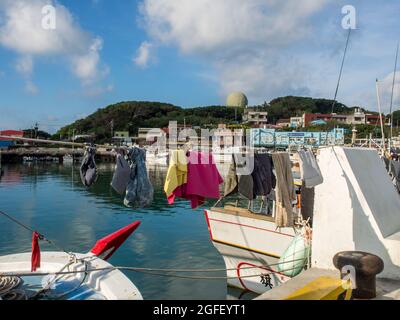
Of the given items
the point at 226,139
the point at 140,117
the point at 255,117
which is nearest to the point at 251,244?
the point at 226,139

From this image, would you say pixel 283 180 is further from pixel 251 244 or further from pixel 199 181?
pixel 251 244

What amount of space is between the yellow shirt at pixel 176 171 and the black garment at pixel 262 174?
1.76m

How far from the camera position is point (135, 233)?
20.7 m

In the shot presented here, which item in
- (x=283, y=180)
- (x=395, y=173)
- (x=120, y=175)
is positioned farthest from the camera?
(x=395, y=173)

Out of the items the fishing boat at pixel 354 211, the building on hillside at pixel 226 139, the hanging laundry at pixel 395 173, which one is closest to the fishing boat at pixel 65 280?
the fishing boat at pixel 354 211

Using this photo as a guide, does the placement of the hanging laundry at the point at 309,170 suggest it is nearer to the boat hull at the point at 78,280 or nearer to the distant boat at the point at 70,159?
the boat hull at the point at 78,280

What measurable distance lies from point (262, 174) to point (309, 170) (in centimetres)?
194

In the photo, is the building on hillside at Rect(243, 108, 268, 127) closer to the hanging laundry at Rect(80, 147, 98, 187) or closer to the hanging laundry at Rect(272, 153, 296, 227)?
the hanging laundry at Rect(272, 153, 296, 227)

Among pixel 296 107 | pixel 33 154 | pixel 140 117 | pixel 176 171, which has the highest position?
pixel 296 107

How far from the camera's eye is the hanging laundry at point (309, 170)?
656cm

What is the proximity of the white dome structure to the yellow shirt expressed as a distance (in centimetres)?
13625
